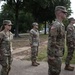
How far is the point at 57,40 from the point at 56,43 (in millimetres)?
70

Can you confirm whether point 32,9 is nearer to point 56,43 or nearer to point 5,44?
point 5,44

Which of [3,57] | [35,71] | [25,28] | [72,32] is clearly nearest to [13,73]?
[35,71]

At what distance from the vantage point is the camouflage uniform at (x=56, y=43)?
496 cm

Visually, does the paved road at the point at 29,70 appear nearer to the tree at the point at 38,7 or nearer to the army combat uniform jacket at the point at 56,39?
the army combat uniform jacket at the point at 56,39

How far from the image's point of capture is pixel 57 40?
5.04 metres

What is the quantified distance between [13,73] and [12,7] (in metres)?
27.7

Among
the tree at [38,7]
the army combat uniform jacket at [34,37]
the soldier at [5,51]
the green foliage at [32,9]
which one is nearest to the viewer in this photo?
the soldier at [5,51]

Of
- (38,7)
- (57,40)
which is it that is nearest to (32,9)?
(38,7)

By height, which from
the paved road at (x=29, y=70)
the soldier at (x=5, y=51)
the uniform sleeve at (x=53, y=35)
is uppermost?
the uniform sleeve at (x=53, y=35)

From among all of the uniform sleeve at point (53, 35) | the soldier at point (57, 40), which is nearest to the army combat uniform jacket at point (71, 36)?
the soldier at point (57, 40)

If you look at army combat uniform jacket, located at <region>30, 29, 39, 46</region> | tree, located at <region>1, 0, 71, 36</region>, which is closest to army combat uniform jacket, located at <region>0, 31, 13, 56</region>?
army combat uniform jacket, located at <region>30, 29, 39, 46</region>

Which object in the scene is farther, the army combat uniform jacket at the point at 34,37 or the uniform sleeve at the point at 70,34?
the army combat uniform jacket at the point at 34,37

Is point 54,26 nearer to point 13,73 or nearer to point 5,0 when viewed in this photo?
point 13,73

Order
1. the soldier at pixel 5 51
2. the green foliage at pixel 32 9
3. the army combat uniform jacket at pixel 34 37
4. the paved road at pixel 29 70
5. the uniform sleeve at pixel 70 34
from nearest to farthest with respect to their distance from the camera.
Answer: the soldier at pixel 5 51
the uniform sleeve at pixel 70 34
the paved road at pixel 29 70
the army combat uniform jacket at pixel 34 37
the green foliage at pixel 32 9
